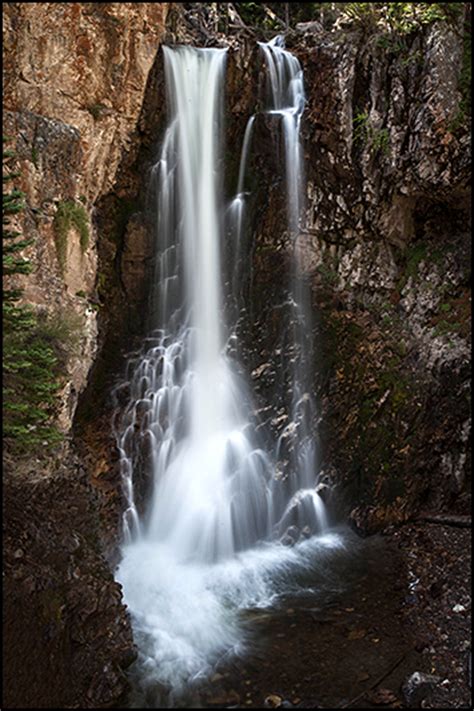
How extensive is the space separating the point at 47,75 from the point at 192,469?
274 inches

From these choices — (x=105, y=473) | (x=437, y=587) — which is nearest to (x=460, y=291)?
(x=437, y=587)

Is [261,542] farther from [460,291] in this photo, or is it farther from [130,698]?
[460,291]

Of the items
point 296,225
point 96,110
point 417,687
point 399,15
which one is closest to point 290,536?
point 417,687

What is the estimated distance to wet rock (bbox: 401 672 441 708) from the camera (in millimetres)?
5836

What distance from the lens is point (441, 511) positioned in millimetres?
9602

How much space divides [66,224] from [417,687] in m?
7.95

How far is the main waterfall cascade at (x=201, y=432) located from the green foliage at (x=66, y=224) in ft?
5.58

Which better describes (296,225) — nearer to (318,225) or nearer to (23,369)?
(318,225)

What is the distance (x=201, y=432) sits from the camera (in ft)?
32.6

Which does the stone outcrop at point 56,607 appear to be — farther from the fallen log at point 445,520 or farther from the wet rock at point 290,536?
the fallen log at point 445,520

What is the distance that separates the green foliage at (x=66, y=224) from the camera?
890cm

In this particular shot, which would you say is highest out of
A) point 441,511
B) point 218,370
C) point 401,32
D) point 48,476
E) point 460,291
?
point 401,32

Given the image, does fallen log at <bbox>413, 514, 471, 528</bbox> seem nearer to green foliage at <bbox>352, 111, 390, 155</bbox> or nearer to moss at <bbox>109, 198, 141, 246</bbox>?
green foliage at <bbox>352, 111, 390, 155</bbox>

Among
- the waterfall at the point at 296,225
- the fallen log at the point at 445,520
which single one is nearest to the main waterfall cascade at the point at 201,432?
the waterfall at the point at 296,225
